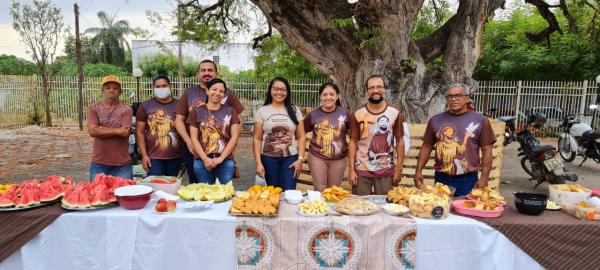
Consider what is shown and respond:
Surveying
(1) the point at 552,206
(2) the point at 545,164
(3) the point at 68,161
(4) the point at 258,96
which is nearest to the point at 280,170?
(1) the point at 552,206

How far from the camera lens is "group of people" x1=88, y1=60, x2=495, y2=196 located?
11.5 ft

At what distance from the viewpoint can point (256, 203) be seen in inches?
110

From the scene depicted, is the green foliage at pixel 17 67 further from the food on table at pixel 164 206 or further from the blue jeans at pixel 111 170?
the food on table at pixel 164 206

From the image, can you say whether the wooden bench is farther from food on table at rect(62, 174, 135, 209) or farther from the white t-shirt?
food on table at rect(62, 174, 135, 209)

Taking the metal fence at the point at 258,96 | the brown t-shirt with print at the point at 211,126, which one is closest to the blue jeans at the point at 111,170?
the brown t-shirt with print at the point at 211,126

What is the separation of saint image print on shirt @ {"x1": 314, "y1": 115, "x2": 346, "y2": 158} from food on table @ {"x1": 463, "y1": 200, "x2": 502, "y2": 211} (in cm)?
127

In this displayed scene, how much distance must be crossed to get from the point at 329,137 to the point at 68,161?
7.99 metres

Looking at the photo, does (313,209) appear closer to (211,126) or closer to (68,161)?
(211,126)

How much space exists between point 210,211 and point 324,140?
1370mm

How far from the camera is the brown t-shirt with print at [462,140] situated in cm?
344

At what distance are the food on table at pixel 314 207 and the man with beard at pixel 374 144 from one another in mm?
916

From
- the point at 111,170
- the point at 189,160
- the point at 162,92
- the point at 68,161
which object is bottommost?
the point at 68,161

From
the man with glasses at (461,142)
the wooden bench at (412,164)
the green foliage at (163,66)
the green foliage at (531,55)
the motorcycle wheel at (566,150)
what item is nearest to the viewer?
the man with glasses at (461,142)

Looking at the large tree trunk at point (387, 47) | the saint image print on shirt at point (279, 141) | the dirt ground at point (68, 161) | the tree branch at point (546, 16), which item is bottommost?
the dirt ground at point (68, 161)
